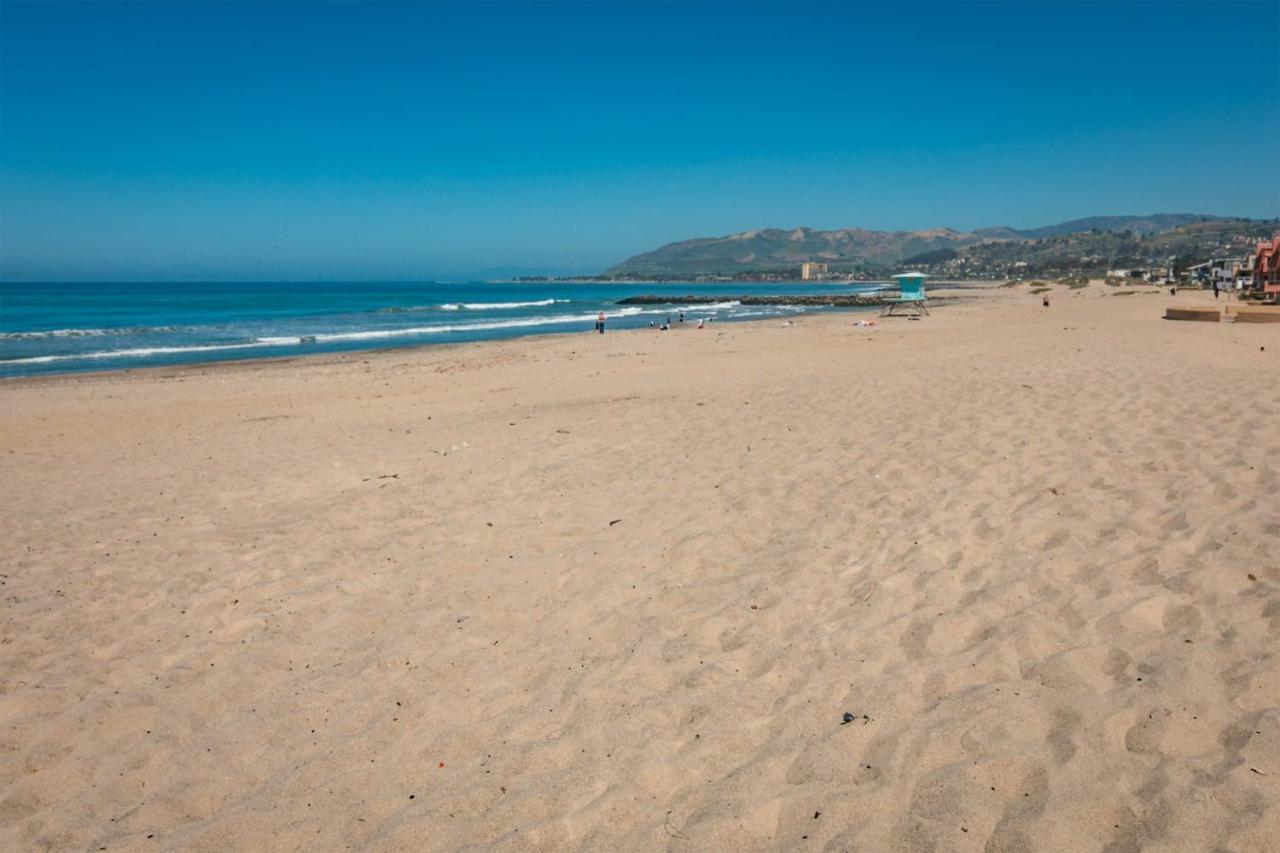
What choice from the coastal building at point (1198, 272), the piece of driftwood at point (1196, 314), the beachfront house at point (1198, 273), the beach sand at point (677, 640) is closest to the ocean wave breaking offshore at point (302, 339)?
the beach sand at point (677, 640)

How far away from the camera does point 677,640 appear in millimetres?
3893

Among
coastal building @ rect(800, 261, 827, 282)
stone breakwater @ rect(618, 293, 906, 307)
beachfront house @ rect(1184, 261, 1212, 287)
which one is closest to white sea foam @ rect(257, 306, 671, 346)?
stone breakwater @ rect(618, 293, 906, 307)

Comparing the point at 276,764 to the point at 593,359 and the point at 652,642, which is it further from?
the point at 593,359

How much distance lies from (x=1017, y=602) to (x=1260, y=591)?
3.54 feet

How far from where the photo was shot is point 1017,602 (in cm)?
386

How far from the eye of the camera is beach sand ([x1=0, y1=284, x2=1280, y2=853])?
2.70m

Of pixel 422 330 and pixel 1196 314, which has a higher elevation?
pixel 422 330

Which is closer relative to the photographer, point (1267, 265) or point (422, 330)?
point (1267, 265)

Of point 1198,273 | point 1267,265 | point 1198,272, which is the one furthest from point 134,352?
point 1198,272

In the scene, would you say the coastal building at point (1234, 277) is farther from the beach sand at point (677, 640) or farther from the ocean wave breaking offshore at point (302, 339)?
the beach sand at point (677, 640)

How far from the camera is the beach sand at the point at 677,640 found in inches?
106

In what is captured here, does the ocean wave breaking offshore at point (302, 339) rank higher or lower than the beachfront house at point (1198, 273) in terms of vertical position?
higher

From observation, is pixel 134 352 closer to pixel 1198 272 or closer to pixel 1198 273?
pixel 1198 273

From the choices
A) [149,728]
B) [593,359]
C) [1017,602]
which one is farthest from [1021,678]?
[593,359]
